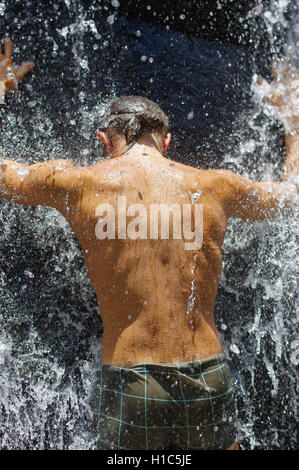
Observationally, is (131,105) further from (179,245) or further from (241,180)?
(179,245)

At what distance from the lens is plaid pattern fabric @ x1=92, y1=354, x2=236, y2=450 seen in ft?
4.48

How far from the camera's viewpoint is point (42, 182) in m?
1.57

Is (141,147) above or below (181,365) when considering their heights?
above

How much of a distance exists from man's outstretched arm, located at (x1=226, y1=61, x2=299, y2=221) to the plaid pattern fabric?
2.30ft

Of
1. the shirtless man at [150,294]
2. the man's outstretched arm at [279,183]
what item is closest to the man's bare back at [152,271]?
the shirtless man at [150,294]

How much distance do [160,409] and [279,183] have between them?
1.22 metres

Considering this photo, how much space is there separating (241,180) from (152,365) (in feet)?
2.79

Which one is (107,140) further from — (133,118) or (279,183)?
(279,183)

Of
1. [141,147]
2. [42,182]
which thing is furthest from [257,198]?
[42,182]

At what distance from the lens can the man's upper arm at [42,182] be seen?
1.53m

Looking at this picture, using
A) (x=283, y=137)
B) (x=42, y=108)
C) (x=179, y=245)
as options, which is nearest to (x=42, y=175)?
(x=179, y=245)

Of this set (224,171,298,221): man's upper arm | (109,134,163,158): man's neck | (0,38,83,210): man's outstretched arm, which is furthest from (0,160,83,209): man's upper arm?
(224,171,298,221): man's upper arm

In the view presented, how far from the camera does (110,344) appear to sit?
1.47m

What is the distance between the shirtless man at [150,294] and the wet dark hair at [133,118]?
0.04 m
